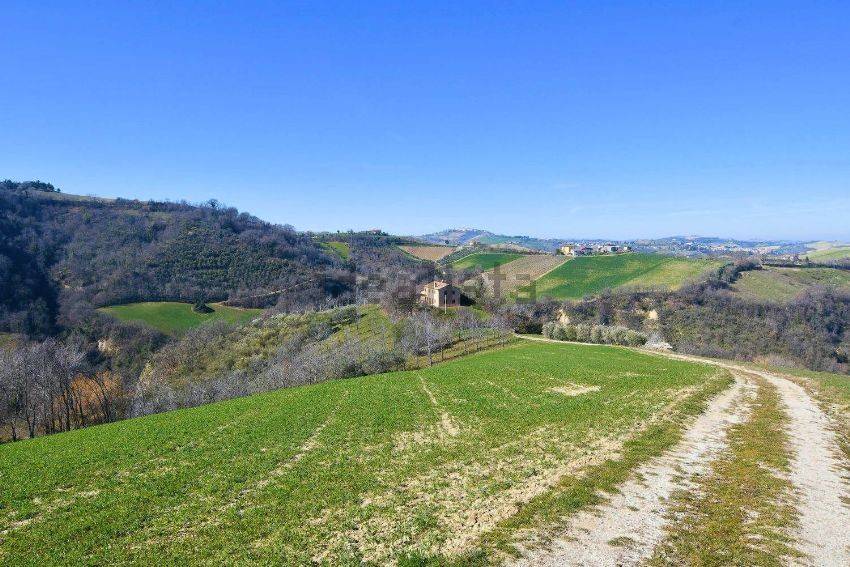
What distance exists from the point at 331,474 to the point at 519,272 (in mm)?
146223

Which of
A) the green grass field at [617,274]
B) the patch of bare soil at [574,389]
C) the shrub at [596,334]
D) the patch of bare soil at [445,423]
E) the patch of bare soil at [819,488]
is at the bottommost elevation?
the shrub at [596,334]

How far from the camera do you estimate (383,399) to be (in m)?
33.7

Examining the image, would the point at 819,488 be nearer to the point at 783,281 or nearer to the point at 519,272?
the point at 783,281

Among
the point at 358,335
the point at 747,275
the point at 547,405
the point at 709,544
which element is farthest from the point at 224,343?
the point at 747,275

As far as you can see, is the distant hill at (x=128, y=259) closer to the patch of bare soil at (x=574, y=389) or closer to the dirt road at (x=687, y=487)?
the patch of bare soil at (x=574, y=389)

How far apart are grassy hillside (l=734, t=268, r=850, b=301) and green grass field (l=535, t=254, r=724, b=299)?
11.4 meters

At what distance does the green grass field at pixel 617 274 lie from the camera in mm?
126562

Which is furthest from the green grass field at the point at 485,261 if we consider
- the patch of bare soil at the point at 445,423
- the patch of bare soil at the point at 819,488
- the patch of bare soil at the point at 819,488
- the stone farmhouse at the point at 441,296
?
the patch of bare soil at the point at 819,488

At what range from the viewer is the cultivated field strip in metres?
140

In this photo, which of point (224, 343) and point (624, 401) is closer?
point (624, 401)

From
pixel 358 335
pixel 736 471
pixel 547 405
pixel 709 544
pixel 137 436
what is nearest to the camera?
pixel 709 544

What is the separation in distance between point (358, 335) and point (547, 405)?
6213cm

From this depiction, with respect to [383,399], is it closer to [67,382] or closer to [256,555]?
[256,555]

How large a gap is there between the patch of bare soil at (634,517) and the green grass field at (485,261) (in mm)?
151391
